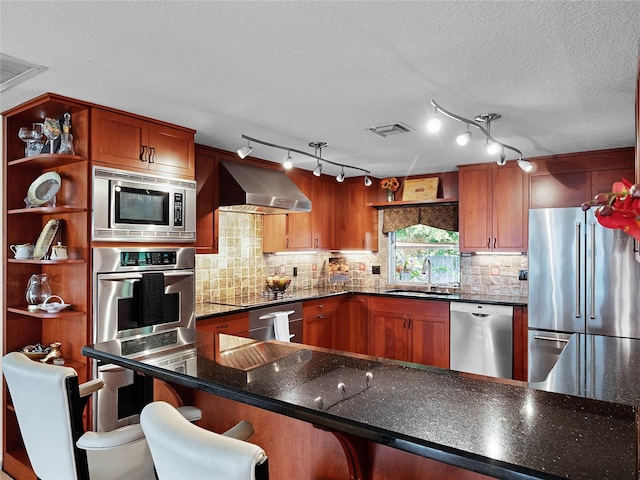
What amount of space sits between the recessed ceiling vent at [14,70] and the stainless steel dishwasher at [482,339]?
154 inches

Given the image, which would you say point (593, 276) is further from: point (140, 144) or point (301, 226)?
point (140, 144)

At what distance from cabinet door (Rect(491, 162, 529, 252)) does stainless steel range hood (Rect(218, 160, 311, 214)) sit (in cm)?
191

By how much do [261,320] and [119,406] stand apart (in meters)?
1.43

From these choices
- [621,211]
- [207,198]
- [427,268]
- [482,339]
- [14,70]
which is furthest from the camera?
[427,268]

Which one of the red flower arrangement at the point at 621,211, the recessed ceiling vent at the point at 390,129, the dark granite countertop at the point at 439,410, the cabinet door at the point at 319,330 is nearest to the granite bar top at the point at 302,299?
the cabinet door at the point at 319,330

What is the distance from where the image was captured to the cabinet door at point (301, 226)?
16.6 ft

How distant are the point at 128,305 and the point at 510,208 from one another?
3.58m

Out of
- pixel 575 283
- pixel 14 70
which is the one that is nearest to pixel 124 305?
pixel 14 70

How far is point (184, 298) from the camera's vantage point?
3.33 m

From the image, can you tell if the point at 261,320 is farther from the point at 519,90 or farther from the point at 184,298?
the point at 519,90

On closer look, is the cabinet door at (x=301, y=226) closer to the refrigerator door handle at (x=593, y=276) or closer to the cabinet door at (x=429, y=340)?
the cabinet door at (x=429, y=340)

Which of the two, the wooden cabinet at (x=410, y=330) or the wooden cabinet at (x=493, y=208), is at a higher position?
the wooden cabinet at (x=493, y=208)

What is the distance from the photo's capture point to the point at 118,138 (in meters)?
2.96

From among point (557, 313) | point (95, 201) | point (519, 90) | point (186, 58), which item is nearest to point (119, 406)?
point (95, 201)
